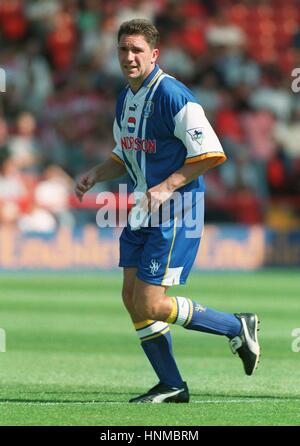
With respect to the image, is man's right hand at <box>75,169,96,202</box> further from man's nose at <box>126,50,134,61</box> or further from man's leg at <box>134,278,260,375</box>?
man's nose at <box>126,50,134,61</box>

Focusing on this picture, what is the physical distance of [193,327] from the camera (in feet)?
23.5

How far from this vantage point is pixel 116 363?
9211 millimetres

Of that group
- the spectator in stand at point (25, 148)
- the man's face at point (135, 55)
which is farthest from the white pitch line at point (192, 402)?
the spectator in stand at point (25, 148)

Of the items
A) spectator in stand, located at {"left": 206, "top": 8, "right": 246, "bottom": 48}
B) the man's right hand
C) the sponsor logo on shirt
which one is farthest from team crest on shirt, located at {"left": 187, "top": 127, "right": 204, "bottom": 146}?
spectator in stand, located at {"left": 206, "top": 8, "right": 246, "bottom": 48}

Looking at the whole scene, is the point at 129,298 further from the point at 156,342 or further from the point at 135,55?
the point at 135,55

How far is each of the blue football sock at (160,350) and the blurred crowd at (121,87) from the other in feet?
38.1

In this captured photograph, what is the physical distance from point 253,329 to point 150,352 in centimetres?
69

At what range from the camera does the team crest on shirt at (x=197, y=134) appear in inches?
268

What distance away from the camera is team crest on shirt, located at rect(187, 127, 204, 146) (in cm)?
681

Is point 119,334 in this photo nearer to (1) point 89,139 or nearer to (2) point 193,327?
(2) point 193,327

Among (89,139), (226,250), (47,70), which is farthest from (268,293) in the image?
(47,70)

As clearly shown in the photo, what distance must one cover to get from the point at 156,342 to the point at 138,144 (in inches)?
49.7

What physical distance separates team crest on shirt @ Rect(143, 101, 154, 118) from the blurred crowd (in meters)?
11.8

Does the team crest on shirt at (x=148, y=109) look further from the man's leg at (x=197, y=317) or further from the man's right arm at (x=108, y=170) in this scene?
the man's leg at (x=197, y=317)
